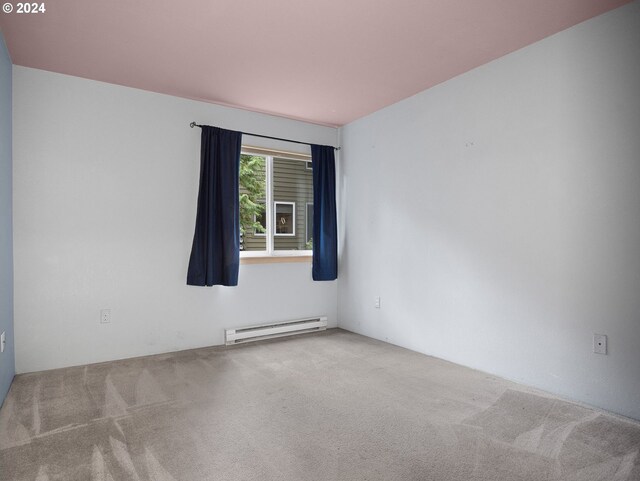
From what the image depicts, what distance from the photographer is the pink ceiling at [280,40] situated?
2273 mm

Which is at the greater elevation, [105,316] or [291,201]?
[291,201]

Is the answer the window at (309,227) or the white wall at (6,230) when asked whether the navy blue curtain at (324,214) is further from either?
the white wall at (6,230)

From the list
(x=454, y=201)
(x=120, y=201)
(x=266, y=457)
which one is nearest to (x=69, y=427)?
(x=266, y=457)

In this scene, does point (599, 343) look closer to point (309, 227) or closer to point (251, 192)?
point (309, 227)

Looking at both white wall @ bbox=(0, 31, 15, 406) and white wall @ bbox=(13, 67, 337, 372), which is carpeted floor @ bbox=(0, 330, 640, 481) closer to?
white wall @ bbox=(0, 31, 15, 406)

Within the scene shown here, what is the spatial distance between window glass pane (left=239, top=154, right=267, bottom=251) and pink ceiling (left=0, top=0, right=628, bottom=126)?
0.88 m

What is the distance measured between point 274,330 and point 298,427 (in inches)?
76.7

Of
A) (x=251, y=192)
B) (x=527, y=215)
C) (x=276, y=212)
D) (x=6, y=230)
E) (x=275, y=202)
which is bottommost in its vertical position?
(x=6, y=230)

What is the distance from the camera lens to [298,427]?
2182 mm

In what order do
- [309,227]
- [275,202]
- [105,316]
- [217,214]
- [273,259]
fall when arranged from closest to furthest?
[105,316] < [217,214] < [273,259] < [275,202] < [309,227]

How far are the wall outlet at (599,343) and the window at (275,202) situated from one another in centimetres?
286

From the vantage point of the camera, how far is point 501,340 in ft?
9.70

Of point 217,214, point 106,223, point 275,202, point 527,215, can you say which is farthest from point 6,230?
point 527,215

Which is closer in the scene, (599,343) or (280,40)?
(599,343)
